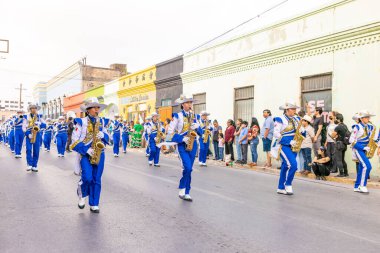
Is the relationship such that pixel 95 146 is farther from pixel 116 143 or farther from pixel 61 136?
pixel 61 136

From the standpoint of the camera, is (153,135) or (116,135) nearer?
(153,135)

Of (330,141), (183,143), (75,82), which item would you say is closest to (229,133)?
(330,141)

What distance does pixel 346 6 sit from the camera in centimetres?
1464

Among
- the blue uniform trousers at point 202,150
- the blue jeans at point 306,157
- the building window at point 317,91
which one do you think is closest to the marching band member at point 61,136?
the blue uniform trousers at point 202,150

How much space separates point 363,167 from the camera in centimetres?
967

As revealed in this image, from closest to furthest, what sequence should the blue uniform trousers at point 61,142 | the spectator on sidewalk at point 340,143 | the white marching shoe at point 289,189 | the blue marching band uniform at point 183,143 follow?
the blue marching band uniform at point 183,143
the white marching shoe at point 289,189
the spectator on sidewalk at point 340,143
the blue uniform trousers at point 61,142

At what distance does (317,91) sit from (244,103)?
494cm

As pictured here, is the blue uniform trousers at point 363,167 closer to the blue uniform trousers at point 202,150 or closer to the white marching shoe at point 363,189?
the white marching shoe at point 363,189

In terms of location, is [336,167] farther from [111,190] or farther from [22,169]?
[22,169]

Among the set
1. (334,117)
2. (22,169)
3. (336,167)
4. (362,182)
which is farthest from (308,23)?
(22,169)

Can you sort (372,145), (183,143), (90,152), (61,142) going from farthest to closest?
(61,142) < (372,145) < (183,143) < (90,152)

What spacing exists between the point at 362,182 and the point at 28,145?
375 inches

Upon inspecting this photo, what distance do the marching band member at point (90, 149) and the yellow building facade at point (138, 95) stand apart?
22.0 meters

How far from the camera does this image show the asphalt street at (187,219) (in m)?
5.07
